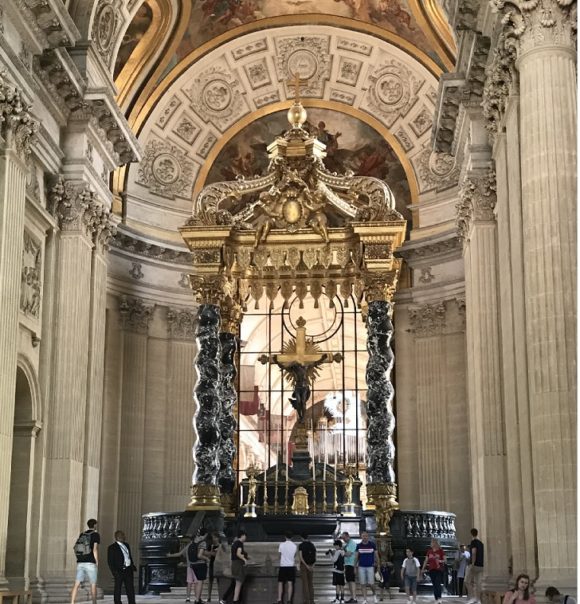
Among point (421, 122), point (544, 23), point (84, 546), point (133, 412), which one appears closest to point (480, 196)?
point (544, 23)

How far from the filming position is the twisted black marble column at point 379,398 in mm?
20469

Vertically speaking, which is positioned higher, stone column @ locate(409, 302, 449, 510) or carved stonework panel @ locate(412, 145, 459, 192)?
carved stonework panel @ locate(412, 145, 459, 192)

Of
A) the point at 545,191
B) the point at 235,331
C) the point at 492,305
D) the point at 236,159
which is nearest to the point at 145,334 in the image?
the point at 235,331

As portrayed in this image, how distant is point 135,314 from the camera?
81.8 ft

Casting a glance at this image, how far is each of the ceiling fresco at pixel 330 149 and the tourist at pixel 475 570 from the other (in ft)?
45.1

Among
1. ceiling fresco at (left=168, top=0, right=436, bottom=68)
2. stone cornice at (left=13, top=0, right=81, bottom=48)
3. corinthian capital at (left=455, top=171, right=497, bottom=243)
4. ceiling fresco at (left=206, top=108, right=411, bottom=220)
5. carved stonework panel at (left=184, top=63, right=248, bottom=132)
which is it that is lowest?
corinthian capital at (left=455, top=171, right=497, bottom=243)

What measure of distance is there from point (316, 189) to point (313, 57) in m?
6.73

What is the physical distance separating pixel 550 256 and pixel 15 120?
299 inches

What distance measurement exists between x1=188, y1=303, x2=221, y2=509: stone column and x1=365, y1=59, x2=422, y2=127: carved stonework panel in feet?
27.5

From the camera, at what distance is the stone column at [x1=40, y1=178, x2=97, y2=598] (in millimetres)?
16703

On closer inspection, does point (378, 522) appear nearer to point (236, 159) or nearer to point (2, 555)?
point (2, 555)

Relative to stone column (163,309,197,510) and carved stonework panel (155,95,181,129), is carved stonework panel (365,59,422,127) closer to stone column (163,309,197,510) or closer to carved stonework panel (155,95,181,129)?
carved stonework panel (155,95,181,129)

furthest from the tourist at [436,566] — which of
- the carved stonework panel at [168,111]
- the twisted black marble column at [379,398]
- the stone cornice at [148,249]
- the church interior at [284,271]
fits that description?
the carved stonework panel at [168,111]

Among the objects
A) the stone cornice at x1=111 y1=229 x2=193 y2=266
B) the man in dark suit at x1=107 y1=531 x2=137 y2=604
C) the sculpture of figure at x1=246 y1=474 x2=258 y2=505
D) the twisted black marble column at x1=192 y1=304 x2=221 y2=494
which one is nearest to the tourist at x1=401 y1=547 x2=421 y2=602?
the man in dark suit at x1=107 y1=531 x2=137 y2=604
